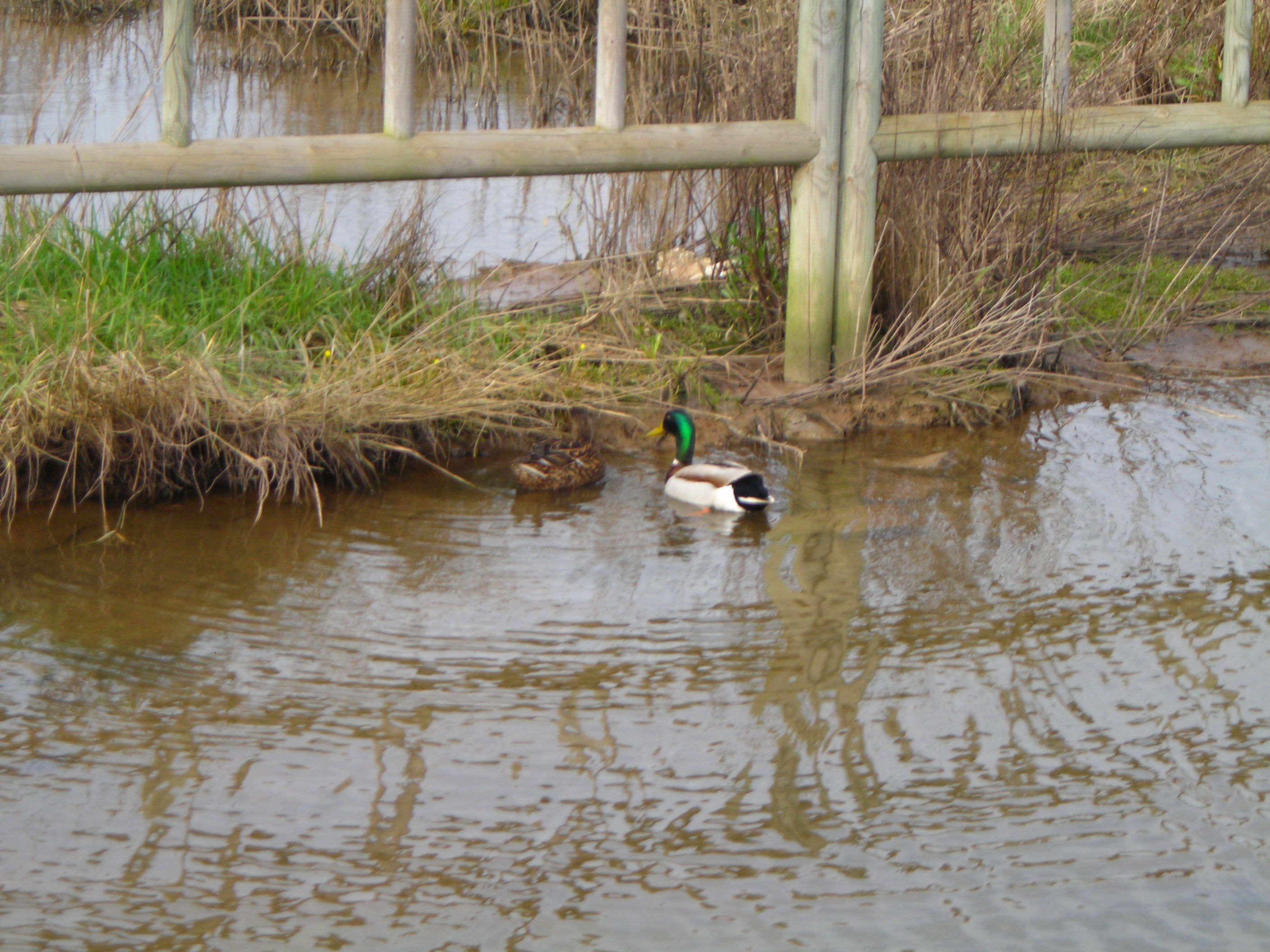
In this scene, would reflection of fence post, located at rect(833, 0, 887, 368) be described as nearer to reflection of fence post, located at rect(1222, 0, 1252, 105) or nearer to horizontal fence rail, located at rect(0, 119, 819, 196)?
horizontal fence rail, located at rect(0, 119, 819, 196)

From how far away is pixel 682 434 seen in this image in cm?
567

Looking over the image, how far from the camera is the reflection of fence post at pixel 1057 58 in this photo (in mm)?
5867

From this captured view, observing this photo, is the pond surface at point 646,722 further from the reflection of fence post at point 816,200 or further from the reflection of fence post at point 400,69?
the reflection of fence post at point 400,69

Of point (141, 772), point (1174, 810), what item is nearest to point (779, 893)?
point (1174, 810)

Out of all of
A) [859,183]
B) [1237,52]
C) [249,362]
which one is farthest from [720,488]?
[1237,52]

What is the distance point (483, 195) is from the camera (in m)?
9.69

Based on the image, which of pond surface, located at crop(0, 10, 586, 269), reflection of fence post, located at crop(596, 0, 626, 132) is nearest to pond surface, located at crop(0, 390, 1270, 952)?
reflection of fence post, located at crop(596, 0, 626, 132)

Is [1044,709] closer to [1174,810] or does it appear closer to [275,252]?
[1174,810]

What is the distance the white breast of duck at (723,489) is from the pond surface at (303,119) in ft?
5.90

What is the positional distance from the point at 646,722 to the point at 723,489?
5.41 feet

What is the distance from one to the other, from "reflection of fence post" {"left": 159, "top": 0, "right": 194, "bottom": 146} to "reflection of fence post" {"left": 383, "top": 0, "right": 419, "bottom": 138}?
693 mm

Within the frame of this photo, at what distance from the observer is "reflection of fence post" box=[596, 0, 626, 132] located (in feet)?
17.1

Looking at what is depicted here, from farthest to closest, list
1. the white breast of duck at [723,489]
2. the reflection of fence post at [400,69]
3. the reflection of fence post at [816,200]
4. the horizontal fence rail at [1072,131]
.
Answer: the horizontal fence rail at [1072,131] → the reflection of fence post at [816,200] → the white breast of duck at [723,489] → the reflection of fence post at [400,69]

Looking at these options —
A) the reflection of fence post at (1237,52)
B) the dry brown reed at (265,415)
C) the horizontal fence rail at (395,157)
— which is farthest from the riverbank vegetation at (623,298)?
the reflection of fence post at (1237,52)
